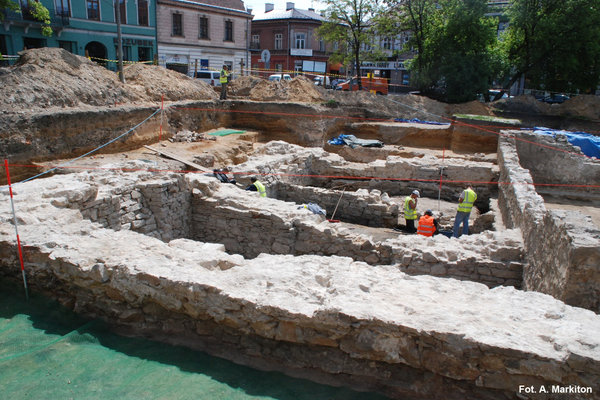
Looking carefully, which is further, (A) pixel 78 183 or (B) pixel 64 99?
(B) pixel 64 99

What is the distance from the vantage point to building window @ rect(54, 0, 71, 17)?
24594mm

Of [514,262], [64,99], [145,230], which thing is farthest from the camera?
[64,99]

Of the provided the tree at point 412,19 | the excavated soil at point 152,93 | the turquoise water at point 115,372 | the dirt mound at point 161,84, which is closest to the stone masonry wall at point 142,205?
the turquoise water at point 115,372

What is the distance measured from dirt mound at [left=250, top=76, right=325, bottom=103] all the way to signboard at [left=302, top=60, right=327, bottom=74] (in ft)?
63.1

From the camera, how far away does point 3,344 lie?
4.09m

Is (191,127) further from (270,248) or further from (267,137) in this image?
(270,248)

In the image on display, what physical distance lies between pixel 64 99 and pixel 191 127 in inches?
186

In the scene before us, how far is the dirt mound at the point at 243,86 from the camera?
71.9 feet

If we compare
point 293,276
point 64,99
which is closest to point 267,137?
point 64,99

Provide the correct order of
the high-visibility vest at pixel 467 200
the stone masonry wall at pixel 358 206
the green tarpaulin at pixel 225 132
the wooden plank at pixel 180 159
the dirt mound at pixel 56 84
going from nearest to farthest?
the high-visibility vest at pixel 467 200 → the stone masonry wall at pixel 358 206 → the wooden plank at pixel 180 159 → the dirt mound at pixel 56 84 → the green tarpaulin at pixel 225 132

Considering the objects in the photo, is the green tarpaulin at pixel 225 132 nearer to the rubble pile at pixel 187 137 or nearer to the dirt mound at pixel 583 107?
the rubble pile at pixel 187 137

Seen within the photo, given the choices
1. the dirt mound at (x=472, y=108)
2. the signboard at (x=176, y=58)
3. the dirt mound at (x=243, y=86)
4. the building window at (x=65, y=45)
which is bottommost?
the dirt mound at (x=472, y=108)

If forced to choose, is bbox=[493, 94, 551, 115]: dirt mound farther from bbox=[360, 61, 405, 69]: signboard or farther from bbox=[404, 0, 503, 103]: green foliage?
bbox=[360, 61, 405, 69]: signboard

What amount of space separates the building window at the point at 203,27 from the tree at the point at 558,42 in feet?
67.4
